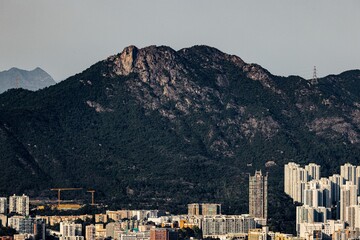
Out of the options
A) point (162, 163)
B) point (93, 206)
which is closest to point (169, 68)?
point (162, 163)

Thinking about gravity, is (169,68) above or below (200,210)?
above

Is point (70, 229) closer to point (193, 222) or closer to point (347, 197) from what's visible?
point (193, 222)

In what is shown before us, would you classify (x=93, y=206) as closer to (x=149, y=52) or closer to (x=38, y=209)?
(x=38, y=209)

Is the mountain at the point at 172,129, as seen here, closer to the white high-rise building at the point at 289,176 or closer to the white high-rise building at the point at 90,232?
the white high-rise building at the point at 289,176

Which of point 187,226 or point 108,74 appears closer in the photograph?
point 187,226

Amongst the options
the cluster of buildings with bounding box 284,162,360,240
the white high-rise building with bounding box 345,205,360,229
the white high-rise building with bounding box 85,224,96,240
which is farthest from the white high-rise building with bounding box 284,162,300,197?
the white high-rise building with bounding box 85,224,96,240

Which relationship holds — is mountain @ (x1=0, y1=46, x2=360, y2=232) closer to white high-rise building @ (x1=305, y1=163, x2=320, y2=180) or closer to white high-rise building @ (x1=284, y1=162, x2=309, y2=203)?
white high-rise building @ (x1=284, y1=162, x2=309, y2=203)
